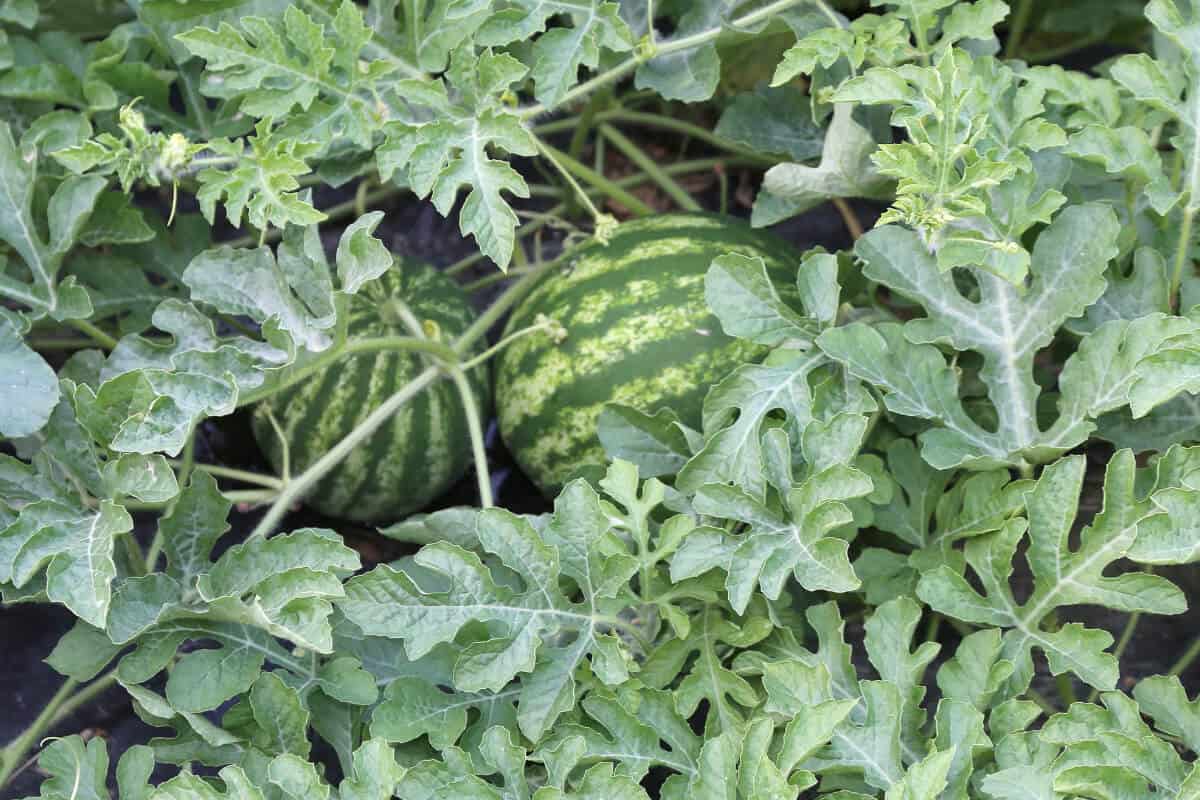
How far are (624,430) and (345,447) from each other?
0.49 meters

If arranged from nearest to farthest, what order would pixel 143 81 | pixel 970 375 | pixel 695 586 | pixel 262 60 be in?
pixel 695 586
pixel 262 60
pixel 970 375
pixel 143 81

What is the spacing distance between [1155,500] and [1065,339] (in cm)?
64

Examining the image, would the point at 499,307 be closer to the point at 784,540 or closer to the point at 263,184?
the point at 263,184

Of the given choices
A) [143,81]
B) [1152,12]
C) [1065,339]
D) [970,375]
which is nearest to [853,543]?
[970,375]

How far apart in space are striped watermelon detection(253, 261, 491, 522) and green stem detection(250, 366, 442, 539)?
69 mm

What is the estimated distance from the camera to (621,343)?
2.21 metres

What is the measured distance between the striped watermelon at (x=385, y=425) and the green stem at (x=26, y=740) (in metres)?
0.57

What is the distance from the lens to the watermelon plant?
5.81 feet

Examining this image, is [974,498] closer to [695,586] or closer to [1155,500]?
[1155,500]

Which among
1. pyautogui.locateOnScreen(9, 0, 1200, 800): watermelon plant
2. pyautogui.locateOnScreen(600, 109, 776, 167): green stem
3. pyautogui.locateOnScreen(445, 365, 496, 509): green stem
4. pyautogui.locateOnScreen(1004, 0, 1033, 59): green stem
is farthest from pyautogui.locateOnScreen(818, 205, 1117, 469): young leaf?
pyautogui.locateOnScreen(1004, 0, 1033, 59): green stem

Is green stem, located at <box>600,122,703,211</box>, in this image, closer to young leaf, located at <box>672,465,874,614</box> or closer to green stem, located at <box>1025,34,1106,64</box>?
green stem, located at <box>1025,34,1106,64</box>

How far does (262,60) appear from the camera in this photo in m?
2.07

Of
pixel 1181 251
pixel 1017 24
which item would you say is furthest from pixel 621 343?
pixel 1017 24

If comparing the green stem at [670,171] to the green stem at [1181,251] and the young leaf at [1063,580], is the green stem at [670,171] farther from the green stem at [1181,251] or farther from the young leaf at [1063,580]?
the young leaf at [1063,580]
